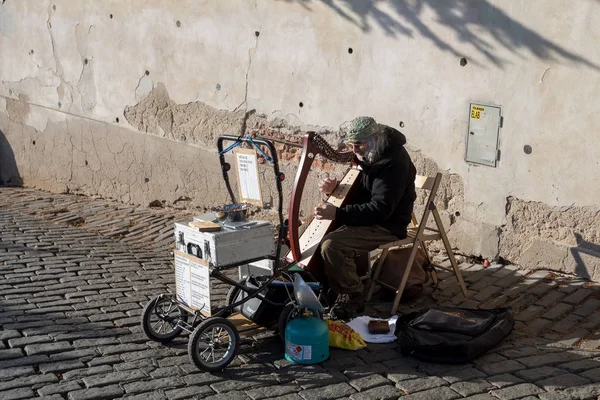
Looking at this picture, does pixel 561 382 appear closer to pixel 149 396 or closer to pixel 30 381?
pixel 149 396

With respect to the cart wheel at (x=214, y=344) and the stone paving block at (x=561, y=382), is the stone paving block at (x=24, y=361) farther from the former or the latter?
the stone paving block at (x=561, y=382)

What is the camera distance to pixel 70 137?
11578mm

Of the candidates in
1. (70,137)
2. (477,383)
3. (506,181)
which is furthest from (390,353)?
(70,137)

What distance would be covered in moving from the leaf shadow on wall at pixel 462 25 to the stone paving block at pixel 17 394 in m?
4.50

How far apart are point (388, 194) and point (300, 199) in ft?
2.45

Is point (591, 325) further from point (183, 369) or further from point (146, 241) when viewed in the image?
point (146, 241)

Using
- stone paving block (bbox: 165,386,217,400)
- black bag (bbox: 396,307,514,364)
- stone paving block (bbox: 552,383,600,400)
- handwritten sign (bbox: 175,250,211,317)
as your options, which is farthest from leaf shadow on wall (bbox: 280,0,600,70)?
stone paving block (bbox: 165,386,217,400)

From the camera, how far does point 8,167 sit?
1284 centimetres

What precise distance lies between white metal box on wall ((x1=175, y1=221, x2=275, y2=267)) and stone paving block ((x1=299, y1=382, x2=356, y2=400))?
1.05 metres

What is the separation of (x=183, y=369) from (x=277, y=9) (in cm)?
456

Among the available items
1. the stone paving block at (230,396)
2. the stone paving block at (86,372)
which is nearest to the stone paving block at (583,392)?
the stone paving block at (230,396)

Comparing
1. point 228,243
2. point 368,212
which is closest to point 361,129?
point 368,212

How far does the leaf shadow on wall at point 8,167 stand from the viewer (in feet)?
41.6

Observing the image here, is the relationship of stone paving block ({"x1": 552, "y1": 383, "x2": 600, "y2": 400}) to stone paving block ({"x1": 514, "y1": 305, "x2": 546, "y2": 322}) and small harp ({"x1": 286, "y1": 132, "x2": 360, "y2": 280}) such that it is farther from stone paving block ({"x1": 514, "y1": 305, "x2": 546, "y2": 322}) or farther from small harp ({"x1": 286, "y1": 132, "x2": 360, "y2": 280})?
small harp ({"x1": 286, "y1": 132, "x2": 360, "y2": 280})
